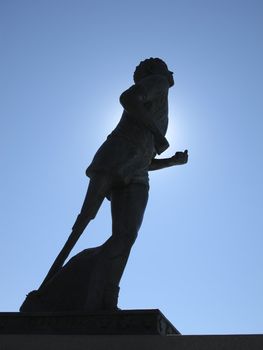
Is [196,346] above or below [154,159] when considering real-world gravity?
below

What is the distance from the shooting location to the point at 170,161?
7.73 metres

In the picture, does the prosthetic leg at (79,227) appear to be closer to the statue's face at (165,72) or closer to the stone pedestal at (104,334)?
the stone pedestal at (104,334)

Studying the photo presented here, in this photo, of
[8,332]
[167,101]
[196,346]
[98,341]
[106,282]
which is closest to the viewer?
[196,346]

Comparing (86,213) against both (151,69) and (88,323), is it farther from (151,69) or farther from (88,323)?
(151,69)

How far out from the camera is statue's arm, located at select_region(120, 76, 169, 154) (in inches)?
273

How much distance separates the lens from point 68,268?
257 inches

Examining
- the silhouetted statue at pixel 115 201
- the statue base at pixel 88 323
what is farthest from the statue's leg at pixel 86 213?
the statue base at pixel 88 323

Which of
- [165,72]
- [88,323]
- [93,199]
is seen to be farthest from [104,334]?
[165,72]

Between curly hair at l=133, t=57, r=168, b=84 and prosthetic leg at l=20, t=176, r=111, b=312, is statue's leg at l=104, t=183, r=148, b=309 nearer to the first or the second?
prosthetic leg at l=20, t=176, r=111, b=312

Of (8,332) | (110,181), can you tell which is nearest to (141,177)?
(110,181)

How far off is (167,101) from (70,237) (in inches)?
98.6

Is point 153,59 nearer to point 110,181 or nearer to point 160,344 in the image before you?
point 110,181

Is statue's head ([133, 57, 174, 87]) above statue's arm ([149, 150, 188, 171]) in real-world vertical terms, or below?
above

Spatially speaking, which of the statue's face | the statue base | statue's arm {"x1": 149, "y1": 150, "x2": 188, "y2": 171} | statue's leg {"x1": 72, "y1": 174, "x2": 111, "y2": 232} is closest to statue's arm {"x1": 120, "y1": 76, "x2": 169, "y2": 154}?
statue's arm {"x1": 149, "y1": 150, "x2": 188, "y2": 171}
